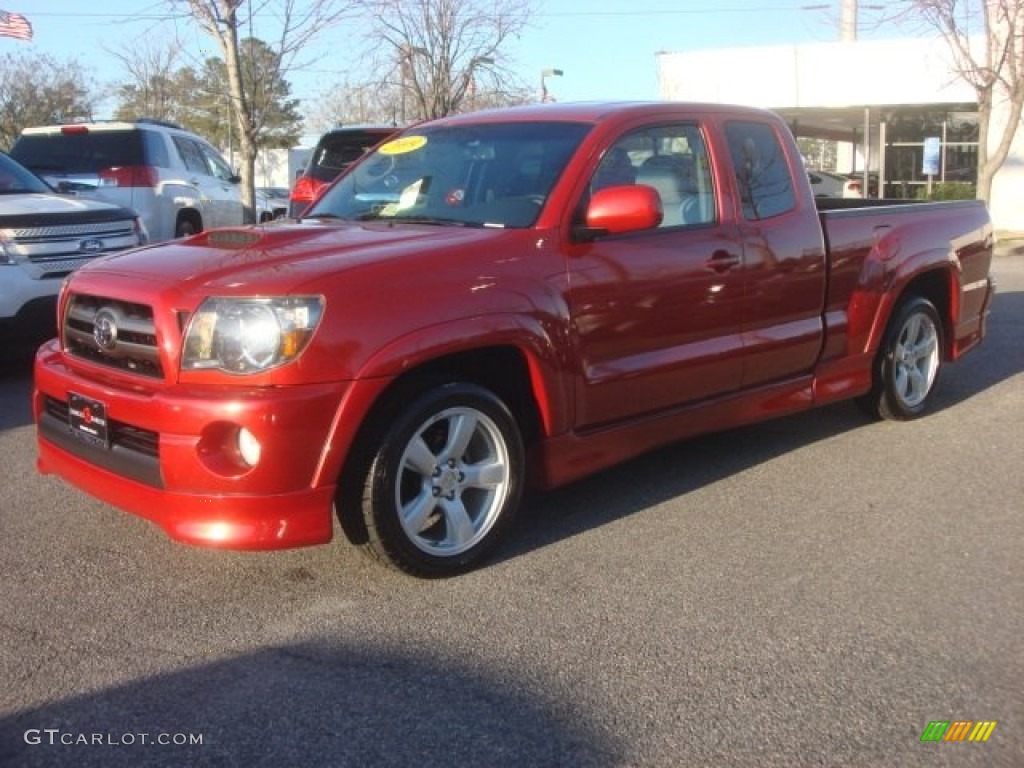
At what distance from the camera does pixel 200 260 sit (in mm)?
3900

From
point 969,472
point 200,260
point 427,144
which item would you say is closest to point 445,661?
point 200,260

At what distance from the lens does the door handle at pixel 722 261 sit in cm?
483

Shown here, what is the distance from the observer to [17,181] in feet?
27.9

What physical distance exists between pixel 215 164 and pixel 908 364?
9887mm

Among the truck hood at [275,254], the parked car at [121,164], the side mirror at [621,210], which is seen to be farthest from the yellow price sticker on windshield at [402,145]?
the parked car at [121,164]

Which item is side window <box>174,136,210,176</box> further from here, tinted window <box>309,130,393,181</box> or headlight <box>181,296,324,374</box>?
headlight <box>181,296,324,374</box>

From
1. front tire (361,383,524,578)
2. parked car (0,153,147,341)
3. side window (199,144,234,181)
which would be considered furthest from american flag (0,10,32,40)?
front tire (361,383,524,578)

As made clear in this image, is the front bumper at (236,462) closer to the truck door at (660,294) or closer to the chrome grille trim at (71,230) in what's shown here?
the truck door at (660,294)

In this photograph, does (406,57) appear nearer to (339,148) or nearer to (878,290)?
(339,148)

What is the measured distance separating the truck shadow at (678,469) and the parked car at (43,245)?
4.24m

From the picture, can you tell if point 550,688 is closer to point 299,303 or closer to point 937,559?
point 299,303

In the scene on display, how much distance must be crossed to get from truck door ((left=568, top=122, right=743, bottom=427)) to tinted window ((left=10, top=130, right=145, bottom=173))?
8259 millimetres

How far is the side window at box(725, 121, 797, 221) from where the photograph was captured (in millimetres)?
5188

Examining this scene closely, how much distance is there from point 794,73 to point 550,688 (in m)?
26.8
